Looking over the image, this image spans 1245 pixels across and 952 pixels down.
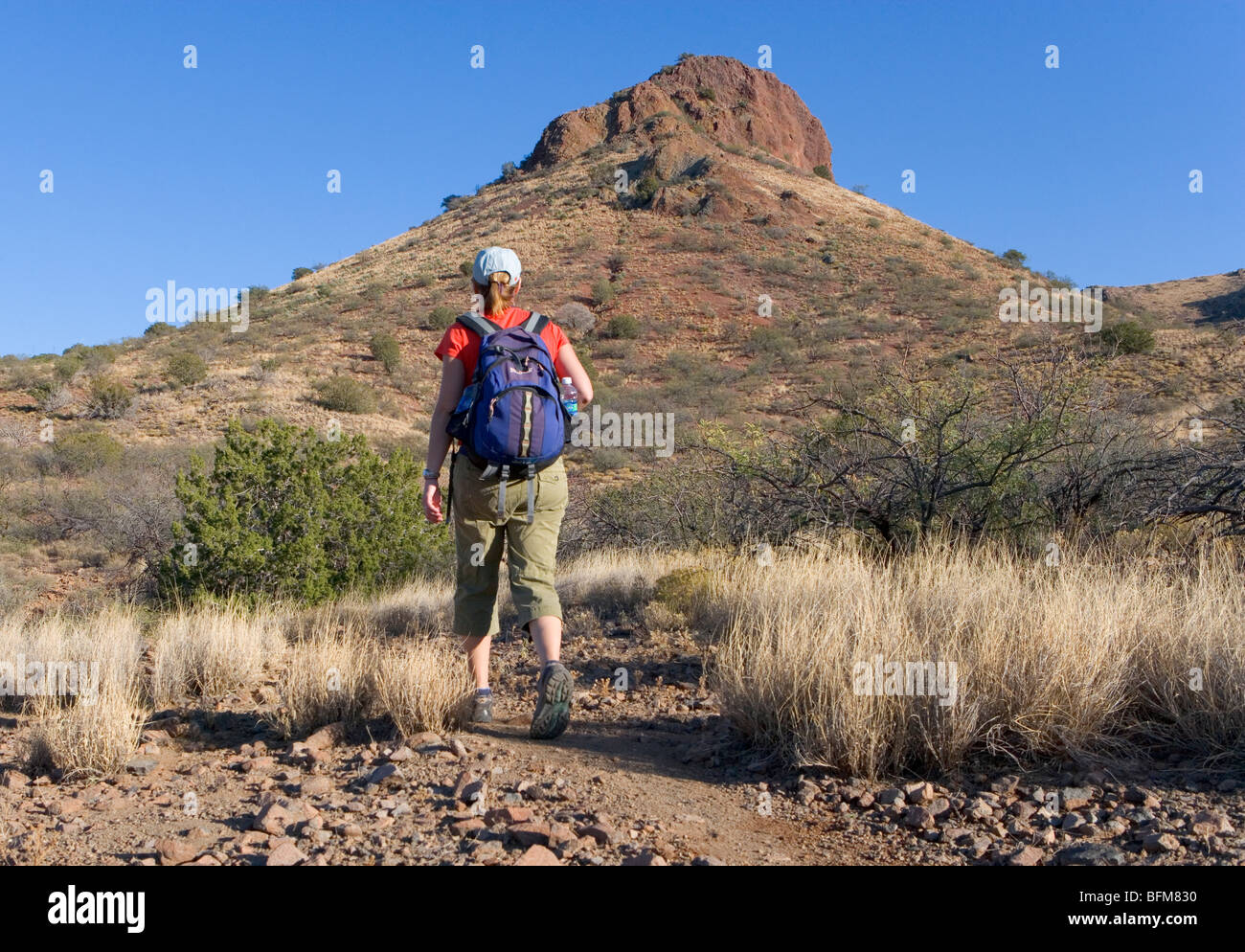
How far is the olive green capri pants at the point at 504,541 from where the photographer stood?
367 centimetres

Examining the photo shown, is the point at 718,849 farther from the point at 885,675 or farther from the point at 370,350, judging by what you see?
the point at 370,350

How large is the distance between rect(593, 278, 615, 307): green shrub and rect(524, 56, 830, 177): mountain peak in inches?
677

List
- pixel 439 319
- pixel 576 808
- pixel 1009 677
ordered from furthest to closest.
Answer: pixel 439 319
pixel 1009 677
pixel 576 808

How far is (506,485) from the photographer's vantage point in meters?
3.62

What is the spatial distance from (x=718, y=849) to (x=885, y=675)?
1022mm

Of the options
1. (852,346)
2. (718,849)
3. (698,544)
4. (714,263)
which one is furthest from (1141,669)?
(714,263)

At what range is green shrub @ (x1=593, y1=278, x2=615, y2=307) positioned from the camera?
36.9 meters

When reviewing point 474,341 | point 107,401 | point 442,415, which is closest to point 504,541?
point 442,415

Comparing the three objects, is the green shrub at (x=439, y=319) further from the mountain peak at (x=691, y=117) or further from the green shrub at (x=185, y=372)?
the mountain peak at (x=691, y=117)

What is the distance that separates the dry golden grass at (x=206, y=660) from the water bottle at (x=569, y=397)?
2.54m

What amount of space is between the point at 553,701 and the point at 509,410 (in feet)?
3.76

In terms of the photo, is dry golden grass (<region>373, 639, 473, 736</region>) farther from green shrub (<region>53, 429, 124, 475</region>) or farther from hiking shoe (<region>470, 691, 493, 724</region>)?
green shrub (<region>53, 429, 124, 475</region>)

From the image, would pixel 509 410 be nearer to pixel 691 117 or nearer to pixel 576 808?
pixel 576 808

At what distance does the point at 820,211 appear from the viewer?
150 feet
